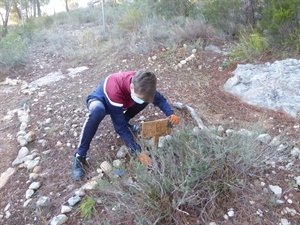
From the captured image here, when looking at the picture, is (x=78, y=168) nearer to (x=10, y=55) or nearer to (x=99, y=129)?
(x=99, y=129)

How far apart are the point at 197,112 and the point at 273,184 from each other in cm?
105

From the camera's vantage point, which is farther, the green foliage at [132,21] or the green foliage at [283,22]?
the green foliage at [132,21]

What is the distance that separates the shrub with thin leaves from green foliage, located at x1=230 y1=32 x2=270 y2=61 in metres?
1.70

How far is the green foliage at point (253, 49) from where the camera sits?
326 cm

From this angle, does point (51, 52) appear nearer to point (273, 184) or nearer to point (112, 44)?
point (112, 44)

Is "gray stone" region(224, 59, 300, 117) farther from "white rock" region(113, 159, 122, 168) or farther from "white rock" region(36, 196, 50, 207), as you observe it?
"white rock" region(36, 196, 50, 207)

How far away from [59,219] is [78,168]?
0.43m

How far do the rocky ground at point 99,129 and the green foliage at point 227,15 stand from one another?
0.46 metres

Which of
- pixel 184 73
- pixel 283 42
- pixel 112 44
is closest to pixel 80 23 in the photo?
pixel 112 44

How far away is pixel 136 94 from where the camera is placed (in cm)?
200

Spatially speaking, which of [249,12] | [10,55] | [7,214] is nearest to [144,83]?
[7,214]

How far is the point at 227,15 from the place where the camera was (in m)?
3.83

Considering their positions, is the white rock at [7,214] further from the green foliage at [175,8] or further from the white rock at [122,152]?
the green foliage at [175,8]

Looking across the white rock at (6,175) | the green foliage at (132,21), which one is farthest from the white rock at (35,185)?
the green foliage at (132,21)
